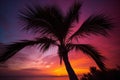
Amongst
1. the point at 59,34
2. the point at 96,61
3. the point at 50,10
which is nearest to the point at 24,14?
the point at 50,10

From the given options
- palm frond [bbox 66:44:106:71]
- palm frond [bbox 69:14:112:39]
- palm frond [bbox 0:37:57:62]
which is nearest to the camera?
palm frond [bbox 0:37:57:62]

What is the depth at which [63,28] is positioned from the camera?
20.0 feet

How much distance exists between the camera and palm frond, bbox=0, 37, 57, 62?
16.1 ft

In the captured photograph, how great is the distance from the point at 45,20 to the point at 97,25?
184 centimetres

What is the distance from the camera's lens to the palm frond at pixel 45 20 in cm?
561

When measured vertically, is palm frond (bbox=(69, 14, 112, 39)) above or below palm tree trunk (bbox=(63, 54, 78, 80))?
above

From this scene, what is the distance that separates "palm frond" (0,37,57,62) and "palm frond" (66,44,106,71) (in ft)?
2.51

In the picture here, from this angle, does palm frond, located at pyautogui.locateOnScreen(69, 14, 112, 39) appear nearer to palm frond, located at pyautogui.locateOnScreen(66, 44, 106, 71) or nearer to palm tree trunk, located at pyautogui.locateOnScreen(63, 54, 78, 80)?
palm frond, located at pyautogui.locateOnScreen(66, 44, 106, 71)

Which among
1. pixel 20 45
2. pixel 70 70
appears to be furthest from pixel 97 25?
pixel 20 45

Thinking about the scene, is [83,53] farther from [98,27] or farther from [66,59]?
[98,27]

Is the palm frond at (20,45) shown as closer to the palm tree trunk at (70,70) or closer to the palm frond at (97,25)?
the palm tree trunk at (70,70)

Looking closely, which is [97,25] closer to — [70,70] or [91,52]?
[91,52]

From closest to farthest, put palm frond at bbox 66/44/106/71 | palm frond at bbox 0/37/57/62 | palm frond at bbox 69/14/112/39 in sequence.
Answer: palm frond at bbox 0/37/57/62 → palm frond at bbox 69/14/112/39 → palm frond at bbox 66/44/106/71

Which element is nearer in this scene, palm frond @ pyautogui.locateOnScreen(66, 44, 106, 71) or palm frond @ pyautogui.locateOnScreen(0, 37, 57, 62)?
palm frond @ pyautogui.locateOnScreen(0, 37, 57, 62)
